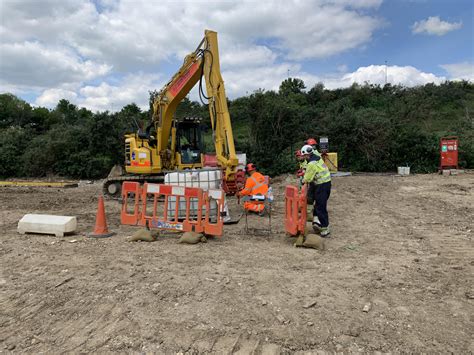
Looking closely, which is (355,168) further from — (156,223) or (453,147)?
(156,223)

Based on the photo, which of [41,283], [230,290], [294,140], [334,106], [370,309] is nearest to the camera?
[370,309]

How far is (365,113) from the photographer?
851 inches

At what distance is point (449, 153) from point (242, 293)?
16.8m

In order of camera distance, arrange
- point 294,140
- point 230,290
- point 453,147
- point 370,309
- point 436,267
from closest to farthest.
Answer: point 370,309, point 230,290, point 436,267, point 453,147, point 294,140

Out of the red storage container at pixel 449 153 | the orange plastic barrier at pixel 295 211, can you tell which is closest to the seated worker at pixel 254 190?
the orange plastic barrier at pixel 295 211

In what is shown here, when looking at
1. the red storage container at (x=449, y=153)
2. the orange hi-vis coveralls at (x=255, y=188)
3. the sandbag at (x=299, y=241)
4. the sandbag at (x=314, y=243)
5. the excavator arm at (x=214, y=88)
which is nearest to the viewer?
the sandbag at (x=314, y=243)

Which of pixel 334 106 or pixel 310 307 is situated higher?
pixel 334 106

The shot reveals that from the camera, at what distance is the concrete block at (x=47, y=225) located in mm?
6766

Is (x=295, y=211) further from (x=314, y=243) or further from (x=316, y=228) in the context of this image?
(x=316, y=228)

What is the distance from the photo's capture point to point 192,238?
6.23m

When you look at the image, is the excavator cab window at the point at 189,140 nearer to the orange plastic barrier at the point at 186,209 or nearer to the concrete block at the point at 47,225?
the orange plastic barrier at the point at 186,209

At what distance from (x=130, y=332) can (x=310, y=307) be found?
1.78 metres

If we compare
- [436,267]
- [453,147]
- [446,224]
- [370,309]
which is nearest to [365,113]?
[453,147]

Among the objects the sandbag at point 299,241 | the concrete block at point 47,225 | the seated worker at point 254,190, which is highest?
the seated worker at point 254,190
